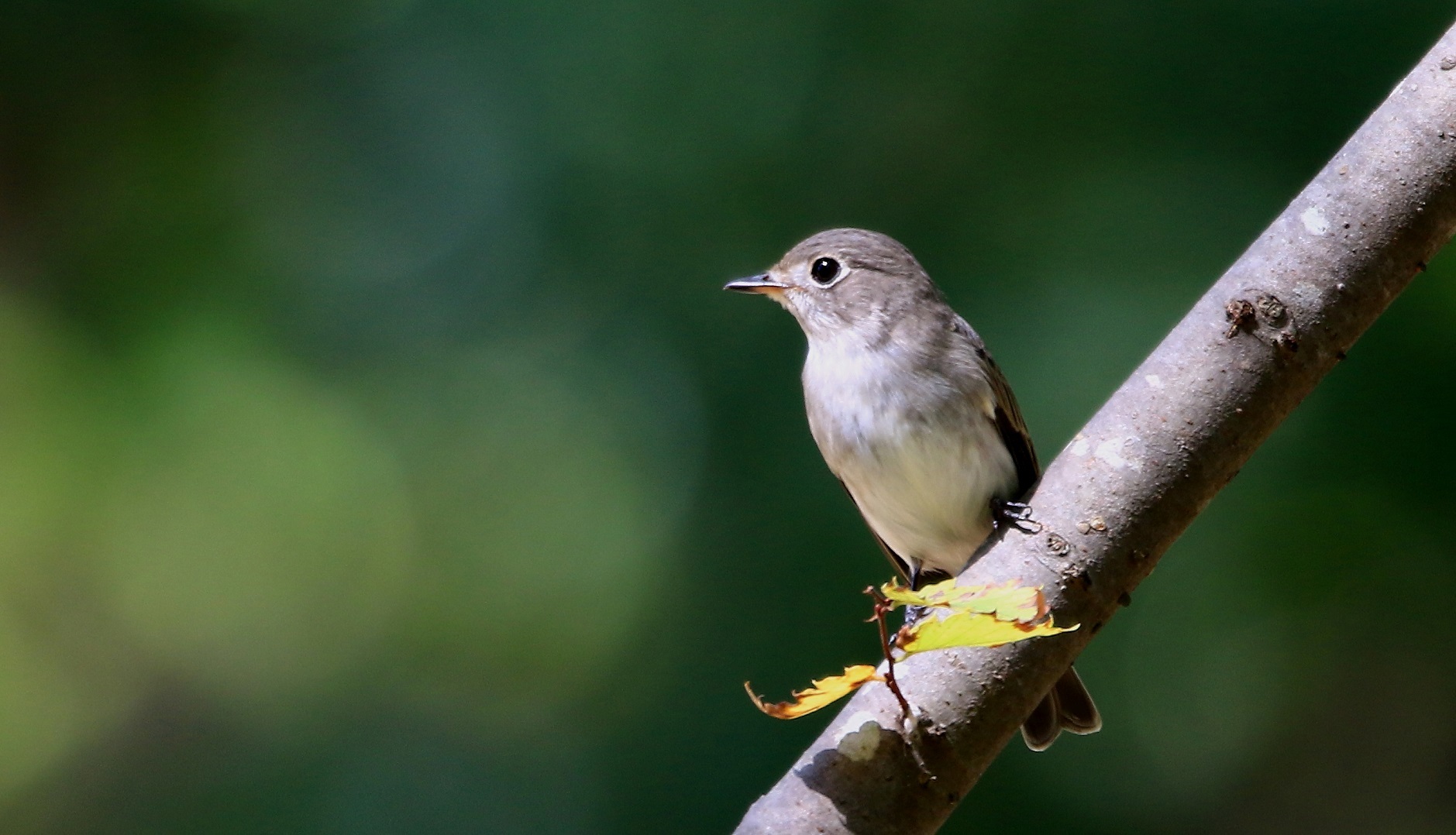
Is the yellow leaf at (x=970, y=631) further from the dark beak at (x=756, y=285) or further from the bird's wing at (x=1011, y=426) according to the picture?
the dark beak at (x=756, y=285)

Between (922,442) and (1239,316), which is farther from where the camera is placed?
(922,442)

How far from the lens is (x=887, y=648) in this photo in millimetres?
1465

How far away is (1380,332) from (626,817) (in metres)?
3.58

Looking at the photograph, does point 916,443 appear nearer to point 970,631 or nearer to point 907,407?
point 907,407

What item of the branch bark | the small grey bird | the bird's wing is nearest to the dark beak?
the small grey bird

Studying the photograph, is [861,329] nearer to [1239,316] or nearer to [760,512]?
[1239,316]

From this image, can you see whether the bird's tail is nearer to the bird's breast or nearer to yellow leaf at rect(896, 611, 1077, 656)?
the bird's breast

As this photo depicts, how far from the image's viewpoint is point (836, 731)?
1708mm

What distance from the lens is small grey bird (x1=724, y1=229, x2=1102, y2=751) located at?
3020mm

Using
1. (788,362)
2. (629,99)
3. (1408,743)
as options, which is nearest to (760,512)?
(788,362)

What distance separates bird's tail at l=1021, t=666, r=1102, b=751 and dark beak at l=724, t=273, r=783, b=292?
1213 mm

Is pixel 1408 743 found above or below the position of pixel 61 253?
above

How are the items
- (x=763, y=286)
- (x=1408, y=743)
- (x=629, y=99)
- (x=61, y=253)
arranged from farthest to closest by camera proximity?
1. (x=61, y=253)
2. (x=629, y=99)
3. (x=1408, y=743)
4. (x=763, y=286)

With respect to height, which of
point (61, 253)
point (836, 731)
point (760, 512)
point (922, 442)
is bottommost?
point (61, 253)
